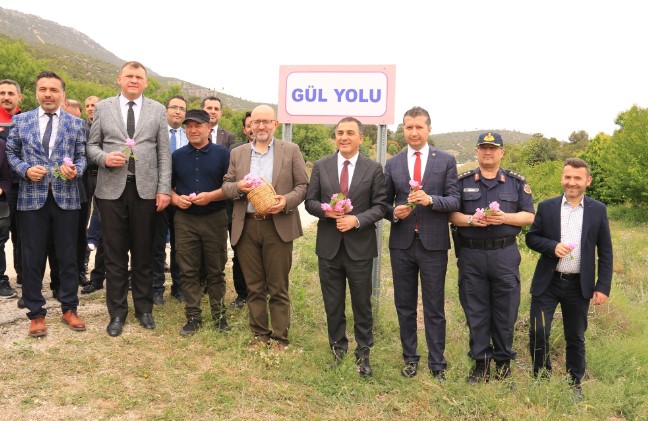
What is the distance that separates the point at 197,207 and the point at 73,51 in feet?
306

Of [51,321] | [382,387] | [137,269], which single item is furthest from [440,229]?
[51,321]

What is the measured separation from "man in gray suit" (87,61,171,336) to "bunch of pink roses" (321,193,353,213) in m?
1.81

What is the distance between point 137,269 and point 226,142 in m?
2.14

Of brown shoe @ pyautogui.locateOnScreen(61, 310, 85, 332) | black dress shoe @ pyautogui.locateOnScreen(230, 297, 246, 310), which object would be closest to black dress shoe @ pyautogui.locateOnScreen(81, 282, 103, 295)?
brown shoe @ pyautogui.locateOnScreen(61, 310, 85, 332)

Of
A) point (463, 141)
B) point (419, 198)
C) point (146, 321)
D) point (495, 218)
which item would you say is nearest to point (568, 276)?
point (495, 218)

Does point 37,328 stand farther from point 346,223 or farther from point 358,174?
point 358,174

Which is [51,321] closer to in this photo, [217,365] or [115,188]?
[115,188]

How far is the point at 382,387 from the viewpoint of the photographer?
4219 mm

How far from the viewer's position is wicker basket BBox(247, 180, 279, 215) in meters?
4.34

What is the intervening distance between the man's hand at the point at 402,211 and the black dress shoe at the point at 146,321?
2904 millimetres

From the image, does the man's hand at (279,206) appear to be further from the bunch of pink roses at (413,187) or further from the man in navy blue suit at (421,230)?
the bunch of pink roses at (413,187)

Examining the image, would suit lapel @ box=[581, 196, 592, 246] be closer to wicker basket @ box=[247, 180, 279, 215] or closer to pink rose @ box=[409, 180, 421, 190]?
pink rose @ box=[409, 180, 421, 190]

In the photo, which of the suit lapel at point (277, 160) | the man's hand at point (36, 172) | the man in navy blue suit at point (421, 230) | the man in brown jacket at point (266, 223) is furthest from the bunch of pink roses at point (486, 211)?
the man's hand at point (36, 172)

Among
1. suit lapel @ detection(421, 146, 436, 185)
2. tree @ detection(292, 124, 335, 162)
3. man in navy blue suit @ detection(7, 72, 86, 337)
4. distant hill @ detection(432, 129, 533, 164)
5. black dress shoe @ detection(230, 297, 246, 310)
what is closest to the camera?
suit lapel @ detection(421, 146, 436, 185)
